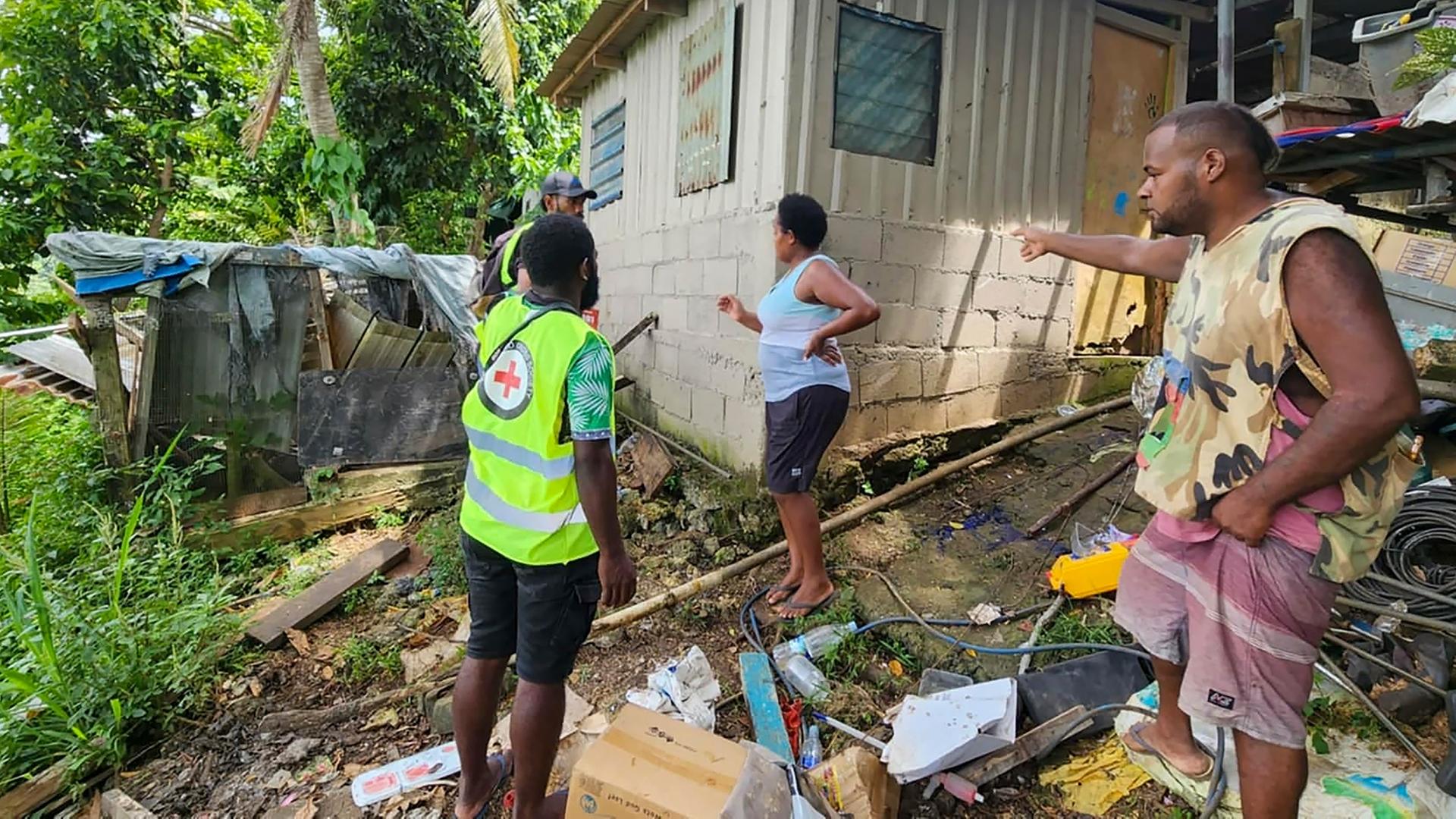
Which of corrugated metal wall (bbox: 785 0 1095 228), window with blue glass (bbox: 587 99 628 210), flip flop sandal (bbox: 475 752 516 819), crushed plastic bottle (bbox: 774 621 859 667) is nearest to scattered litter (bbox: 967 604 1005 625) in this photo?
crushed plastic bottle (bbox: 774 621 859 667)

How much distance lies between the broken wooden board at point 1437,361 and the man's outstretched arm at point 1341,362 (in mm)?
2592

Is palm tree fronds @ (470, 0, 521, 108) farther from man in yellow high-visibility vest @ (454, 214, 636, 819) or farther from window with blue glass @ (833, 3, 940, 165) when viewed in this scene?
man in yellow high-visibility vest @ (454, 214, 636, 819)

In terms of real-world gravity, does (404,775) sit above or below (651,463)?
below

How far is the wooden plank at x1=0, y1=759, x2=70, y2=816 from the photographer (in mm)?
2482

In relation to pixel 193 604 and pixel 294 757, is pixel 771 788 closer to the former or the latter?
pixel 294 757

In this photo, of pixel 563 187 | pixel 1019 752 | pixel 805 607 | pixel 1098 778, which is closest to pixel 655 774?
pixel 1019 752

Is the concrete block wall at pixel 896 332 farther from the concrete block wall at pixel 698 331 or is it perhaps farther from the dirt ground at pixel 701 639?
the dirt ground at pixel 701 639

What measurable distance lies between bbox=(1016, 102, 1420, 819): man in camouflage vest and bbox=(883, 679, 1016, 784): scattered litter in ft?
2.30

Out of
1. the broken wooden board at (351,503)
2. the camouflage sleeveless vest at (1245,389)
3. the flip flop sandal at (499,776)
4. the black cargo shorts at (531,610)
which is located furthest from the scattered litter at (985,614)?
the broken wooden board at (351,503)

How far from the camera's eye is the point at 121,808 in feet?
8.05

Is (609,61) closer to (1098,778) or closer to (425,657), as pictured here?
(425,657)

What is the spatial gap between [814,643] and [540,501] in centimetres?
163

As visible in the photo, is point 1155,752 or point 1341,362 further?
point 1155,752

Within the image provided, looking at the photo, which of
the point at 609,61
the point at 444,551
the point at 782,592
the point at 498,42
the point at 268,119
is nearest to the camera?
the point at 782,592
